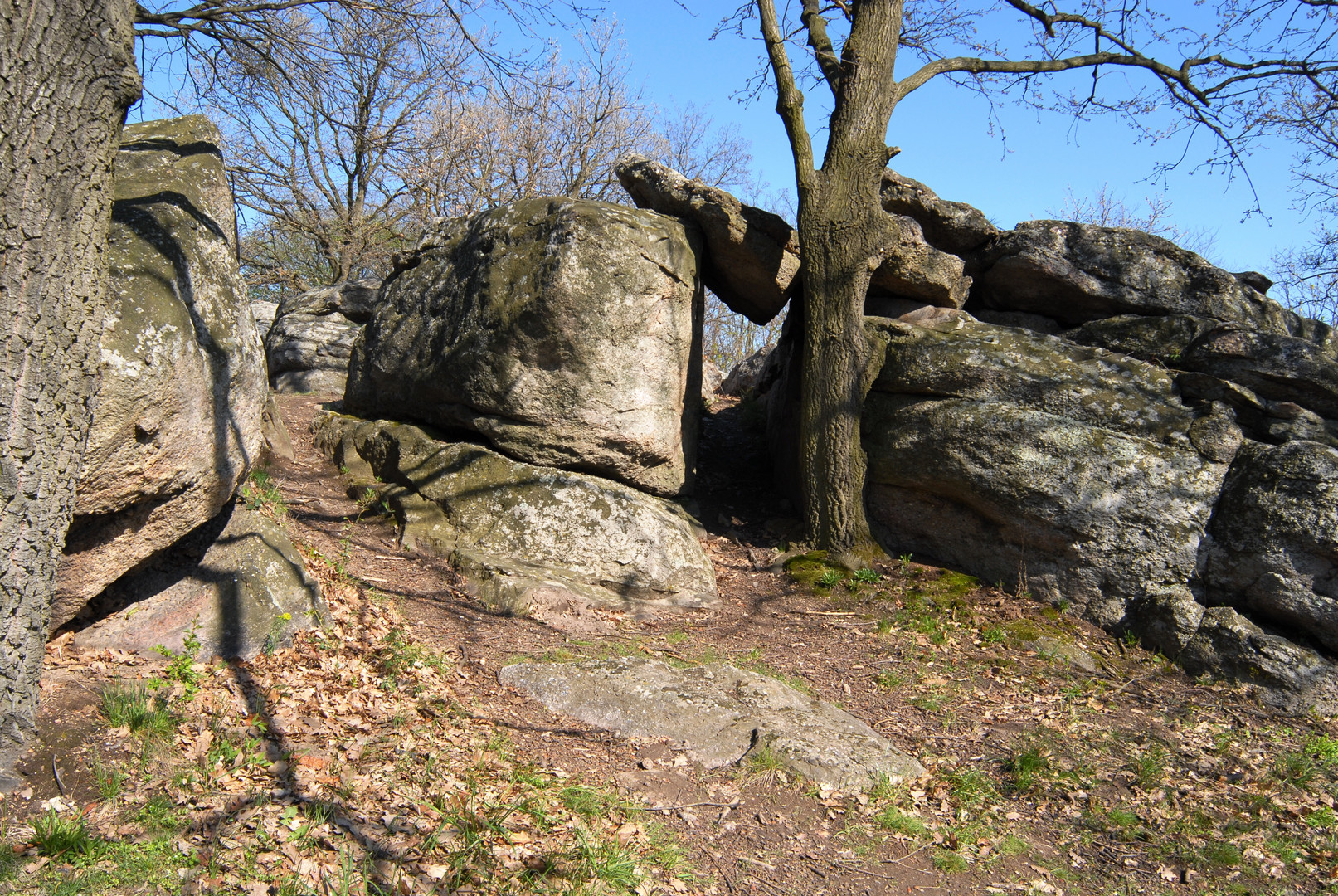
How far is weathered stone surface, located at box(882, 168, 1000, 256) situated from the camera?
32.1ft

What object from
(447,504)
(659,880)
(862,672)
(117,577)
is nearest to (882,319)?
(862,672)

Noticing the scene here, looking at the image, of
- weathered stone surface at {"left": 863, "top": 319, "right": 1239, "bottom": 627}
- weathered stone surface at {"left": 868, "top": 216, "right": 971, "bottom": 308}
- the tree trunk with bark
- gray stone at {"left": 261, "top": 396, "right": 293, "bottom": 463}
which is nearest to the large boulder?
gray stone at {"left": 261, "top": 396, "right": 293, "bottom": 463}

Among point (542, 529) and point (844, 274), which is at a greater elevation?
point (844, 274)

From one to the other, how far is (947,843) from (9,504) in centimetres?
475

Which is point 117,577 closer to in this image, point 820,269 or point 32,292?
point 32,292

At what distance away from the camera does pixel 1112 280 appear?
9.28 metres

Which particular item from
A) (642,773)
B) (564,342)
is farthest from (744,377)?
(642,773)

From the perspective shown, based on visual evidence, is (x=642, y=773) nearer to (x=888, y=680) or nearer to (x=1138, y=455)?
(x=888, y=680)

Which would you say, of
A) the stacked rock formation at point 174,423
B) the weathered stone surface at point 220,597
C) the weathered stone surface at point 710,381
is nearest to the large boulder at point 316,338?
the weathered stone surface at point 710,381

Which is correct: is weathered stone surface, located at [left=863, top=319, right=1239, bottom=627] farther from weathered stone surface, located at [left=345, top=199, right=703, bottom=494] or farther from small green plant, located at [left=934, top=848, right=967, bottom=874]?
small green plant, located at [left=934, top=848, right=967, bottom=874]

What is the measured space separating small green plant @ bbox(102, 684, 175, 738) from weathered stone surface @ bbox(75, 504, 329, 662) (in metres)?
0.61

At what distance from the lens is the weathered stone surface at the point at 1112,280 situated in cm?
905

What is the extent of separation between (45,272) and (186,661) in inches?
82.9

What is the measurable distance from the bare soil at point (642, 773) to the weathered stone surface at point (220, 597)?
0.59ft
